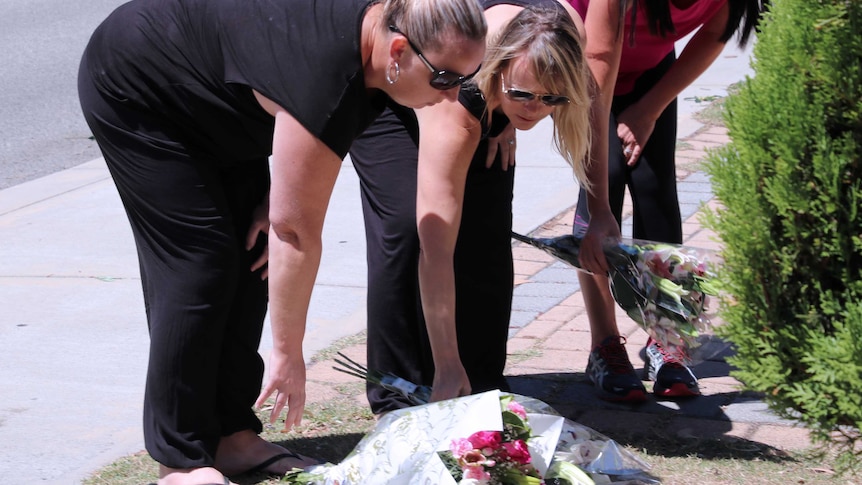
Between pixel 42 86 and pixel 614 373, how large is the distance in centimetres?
699

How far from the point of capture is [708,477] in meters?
3.25

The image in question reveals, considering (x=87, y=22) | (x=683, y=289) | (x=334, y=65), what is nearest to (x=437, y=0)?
(x=334, y=65)

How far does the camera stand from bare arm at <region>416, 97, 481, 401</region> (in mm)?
3045

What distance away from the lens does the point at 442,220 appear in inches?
122

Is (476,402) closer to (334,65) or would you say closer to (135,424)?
(334,65)

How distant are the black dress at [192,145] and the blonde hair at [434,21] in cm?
15

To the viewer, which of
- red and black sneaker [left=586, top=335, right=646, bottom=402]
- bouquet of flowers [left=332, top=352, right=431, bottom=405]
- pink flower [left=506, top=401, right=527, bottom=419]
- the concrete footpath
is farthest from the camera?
red and black sneaker [left=586, top=335, right=646, bottom=402]

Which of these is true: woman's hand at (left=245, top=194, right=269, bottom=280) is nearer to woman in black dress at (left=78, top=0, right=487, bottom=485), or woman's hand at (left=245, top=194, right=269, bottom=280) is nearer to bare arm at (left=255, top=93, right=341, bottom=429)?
woman in black dress at (left=78, top=0, right=487, bottom=485)

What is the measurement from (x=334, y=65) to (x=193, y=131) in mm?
554

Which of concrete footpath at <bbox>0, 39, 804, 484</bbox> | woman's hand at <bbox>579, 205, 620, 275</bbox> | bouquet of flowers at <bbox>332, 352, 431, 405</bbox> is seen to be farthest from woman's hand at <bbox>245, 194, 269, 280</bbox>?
woman's hand at <bbox>579, 205, 620, 275</bbox>

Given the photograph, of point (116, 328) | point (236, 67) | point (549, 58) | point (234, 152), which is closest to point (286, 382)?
point (234, 152)

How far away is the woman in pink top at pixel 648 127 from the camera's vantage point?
3.74m

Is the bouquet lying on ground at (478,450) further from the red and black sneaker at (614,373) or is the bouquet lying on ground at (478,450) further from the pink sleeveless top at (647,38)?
the pink sleeveless top at (647,38)

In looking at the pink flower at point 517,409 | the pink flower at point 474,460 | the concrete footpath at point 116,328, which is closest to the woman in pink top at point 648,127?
the concrete footpath at point 116,328
